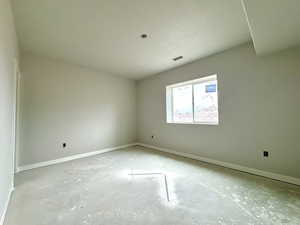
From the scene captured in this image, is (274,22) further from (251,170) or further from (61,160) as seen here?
(61,160)

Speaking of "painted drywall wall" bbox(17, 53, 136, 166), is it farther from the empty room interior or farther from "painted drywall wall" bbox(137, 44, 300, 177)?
"painted drywall wall" bbox(137, 44, 300, 177)

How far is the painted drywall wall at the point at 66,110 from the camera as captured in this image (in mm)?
3051

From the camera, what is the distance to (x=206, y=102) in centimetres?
353

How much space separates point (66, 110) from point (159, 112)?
2731mm

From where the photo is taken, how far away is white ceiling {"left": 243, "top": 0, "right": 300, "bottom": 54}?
1467 millimetres

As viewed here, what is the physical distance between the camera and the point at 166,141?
4.31 meters

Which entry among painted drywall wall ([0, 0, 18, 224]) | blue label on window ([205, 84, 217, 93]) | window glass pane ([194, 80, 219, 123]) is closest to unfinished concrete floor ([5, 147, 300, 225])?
painted drywall wall ([0, 0, 18, 224])

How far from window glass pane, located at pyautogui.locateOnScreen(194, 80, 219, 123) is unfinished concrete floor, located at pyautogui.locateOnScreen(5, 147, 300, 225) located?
1.22 m

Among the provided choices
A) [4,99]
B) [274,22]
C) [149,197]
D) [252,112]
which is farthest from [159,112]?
[4,99]

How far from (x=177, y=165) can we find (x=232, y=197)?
135cm

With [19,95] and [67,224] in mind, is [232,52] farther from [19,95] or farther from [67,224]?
[19,95]

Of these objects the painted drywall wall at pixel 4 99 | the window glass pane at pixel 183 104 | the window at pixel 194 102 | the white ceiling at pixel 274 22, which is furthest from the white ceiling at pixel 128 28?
the window glass pane at pixel 183 104

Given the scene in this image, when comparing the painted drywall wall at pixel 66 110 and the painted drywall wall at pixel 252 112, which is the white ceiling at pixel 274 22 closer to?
the painted drywall wall at pixel 252 112

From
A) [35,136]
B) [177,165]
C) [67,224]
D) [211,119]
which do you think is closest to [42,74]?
[35,136]
